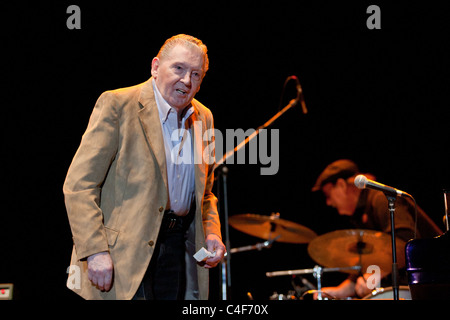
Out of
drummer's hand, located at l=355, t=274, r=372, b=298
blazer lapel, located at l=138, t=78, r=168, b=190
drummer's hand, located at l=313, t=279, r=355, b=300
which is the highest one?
blazer lapel, located at l=138, t=78, r=168, b=190

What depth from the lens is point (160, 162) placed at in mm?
2162

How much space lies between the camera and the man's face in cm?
229

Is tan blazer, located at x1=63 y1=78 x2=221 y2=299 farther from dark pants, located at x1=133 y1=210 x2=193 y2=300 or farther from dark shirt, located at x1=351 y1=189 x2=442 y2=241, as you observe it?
dark shirt, located at x1=351 y1=189 x2=442 y2=241

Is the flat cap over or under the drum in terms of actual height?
over

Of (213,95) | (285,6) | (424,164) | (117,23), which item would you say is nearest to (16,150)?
(117,23)

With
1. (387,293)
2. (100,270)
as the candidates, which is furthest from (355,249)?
(100,270)

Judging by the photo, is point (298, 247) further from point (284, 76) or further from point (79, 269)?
point (79, 269)

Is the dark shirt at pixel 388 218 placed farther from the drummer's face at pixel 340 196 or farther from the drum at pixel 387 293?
the drum at pixel 387 293

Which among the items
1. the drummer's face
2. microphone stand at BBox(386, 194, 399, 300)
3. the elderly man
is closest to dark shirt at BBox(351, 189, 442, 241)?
the drummer's face

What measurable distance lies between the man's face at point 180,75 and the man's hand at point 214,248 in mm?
604

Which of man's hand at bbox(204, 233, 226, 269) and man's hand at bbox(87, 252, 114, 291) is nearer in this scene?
man's hand at bbox(87, 252, 114, 291)

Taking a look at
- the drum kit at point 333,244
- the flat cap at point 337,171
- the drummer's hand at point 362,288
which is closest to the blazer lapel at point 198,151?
the drum kit at point 333,244

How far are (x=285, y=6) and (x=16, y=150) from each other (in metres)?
2.51

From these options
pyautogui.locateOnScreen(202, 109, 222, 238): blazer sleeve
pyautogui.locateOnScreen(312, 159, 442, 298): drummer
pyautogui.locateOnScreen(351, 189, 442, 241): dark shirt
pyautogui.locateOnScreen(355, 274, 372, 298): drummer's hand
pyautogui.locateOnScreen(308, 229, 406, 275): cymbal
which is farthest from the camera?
pyautogui.locateOnScreen(355, 274, 372, 298): drummer's hand
